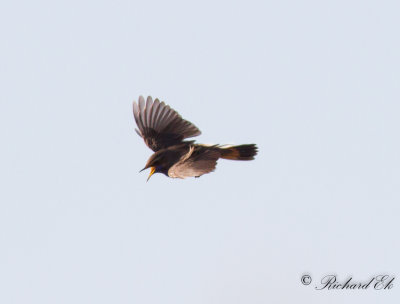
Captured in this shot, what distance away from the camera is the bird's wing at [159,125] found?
13141 mm

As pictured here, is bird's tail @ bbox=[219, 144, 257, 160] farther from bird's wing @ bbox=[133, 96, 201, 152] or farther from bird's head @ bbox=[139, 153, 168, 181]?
bird's head @ bbox=[139, 153, 168, 181]

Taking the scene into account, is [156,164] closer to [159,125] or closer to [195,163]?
[195,163]

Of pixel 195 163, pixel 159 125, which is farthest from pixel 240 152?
pixel 159 125

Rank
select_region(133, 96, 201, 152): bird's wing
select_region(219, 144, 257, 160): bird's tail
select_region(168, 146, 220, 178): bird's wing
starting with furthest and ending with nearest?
select_region(133, 96, 201, 152): bird's wing → select_region(219, 144, 257, 160): bird's tail → select_region(168, 146, 220, 178): bird's wing

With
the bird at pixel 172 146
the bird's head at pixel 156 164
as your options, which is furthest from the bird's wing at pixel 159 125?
the bird's head at pixel 156 164

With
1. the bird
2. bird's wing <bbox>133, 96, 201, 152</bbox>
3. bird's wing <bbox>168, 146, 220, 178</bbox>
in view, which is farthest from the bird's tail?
bird's wing <bbox>133, 96, 201, 152</bbox>

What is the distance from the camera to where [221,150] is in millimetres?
12922

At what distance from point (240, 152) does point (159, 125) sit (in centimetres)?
135

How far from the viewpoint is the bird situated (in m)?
12.4

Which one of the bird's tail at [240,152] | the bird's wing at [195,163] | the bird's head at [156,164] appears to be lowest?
the bird's head at [156,164]

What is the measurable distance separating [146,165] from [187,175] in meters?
0.79

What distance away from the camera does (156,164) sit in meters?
12.5

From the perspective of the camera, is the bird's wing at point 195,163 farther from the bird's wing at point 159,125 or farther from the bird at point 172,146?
the bird's wing at point 159,125

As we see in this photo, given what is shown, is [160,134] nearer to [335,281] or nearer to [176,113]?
[176,113]
